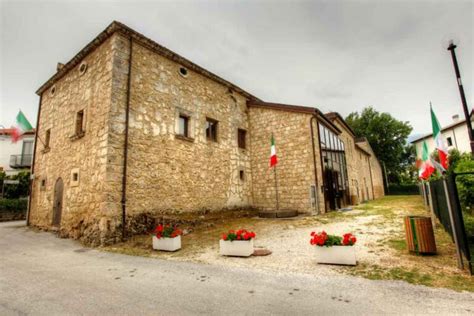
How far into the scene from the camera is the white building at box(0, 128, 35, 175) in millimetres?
23859

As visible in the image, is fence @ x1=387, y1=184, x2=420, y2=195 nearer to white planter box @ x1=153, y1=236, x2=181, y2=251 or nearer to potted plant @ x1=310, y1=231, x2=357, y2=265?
potted plant @ x1=310, y1=231, x2=357, y2=265

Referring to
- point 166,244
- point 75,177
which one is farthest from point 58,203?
point 166,244

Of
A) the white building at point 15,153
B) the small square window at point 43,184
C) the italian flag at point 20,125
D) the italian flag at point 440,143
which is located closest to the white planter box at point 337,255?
the italian flag at point 440,143

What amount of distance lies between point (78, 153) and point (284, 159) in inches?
355

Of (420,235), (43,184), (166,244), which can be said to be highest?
(43,184)

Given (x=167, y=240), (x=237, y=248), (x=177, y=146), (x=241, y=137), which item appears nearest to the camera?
(x=237, y=248)

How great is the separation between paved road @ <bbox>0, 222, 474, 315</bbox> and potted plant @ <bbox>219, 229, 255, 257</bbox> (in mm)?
834

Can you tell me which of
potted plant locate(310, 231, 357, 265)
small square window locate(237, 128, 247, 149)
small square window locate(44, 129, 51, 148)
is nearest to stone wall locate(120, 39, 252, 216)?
small square window locate(237, 128, 247, 149)

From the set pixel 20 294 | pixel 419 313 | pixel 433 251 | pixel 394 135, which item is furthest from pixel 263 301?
pixel 394 135

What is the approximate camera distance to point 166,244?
19.7 feet

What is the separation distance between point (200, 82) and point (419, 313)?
35.2ft

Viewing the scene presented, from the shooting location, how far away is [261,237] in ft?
24.0

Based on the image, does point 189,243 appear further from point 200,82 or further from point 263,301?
point 200,82

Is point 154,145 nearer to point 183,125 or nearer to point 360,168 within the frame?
point 183,125
